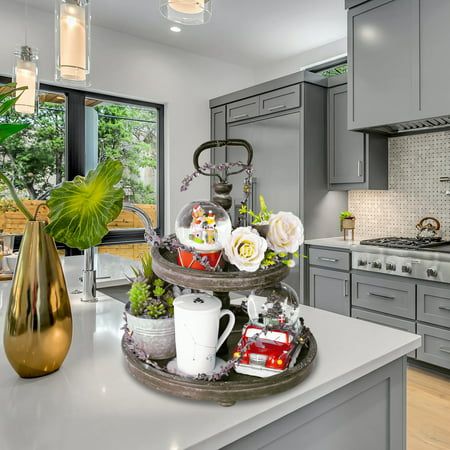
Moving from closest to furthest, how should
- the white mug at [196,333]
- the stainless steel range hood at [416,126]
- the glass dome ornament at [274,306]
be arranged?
the white mug at [196,333]
the glass dome ornament at [274,306]
the stainless steel range hood at [416,126]

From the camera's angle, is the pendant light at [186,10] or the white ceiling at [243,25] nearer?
the pendant light at [186,10]

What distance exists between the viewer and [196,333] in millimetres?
744

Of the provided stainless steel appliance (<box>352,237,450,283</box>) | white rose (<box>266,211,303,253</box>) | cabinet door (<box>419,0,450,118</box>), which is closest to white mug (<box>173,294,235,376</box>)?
white rose (<box>266,211,303,253</box>)

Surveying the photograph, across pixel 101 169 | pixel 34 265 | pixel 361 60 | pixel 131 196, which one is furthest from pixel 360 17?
pixel 34 265

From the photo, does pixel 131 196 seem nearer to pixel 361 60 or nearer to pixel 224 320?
pixel 361 60

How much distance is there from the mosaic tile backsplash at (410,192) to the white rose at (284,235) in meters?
2.78

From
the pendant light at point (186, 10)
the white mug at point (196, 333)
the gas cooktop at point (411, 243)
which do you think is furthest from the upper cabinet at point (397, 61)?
the white mug at point (196, 333)

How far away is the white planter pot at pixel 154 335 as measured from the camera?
2.67 feet

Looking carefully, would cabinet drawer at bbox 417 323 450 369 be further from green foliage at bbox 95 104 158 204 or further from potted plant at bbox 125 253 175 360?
green foliage at bbox 95 104 158 204

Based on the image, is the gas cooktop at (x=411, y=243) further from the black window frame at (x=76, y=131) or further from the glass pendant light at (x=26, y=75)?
the glass pendant light at (x=26, y=75)

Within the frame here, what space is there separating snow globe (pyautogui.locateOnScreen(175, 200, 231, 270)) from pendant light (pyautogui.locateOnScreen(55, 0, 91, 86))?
1.04 meters

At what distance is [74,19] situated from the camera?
1496 millimetres

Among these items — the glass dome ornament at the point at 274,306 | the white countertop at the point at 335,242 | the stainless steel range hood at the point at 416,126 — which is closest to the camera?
the glass dome ornament at the point at 274,306

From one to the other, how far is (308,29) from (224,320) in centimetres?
354
